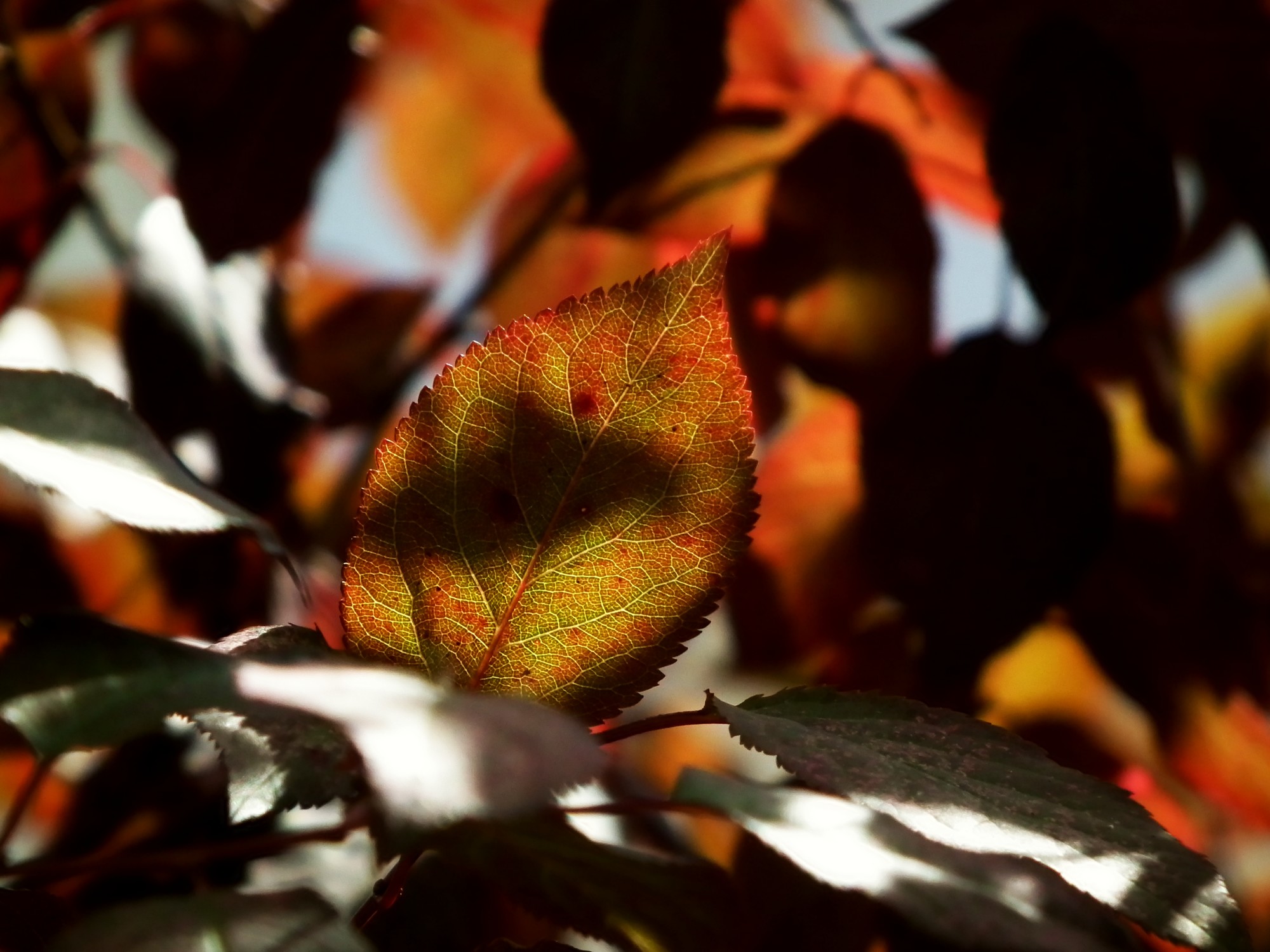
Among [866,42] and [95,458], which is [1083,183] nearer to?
[866,42]

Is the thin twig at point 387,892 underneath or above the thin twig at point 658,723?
underneath

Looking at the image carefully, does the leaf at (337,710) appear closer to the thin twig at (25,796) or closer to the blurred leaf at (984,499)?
the thin twig at (25,796)

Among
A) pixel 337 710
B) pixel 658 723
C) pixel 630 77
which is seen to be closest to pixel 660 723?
pixel 658 723

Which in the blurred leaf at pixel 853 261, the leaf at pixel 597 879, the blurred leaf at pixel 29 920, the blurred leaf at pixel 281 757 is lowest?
the blurred leaf at pixel 853 261

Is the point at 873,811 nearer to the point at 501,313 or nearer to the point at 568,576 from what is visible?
the point at 568,576

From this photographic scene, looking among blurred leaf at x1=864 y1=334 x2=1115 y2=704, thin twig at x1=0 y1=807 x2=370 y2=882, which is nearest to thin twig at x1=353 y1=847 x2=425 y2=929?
thin twig at x1=0 y1=807 x2=370 y2=882

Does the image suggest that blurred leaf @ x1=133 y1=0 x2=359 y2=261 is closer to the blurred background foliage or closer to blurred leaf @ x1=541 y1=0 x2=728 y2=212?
the blurred background foliage

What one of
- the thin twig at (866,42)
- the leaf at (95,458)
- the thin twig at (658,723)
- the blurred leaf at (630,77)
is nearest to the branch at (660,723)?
the thin twig at (658,723)
